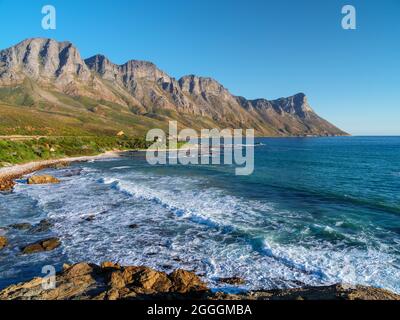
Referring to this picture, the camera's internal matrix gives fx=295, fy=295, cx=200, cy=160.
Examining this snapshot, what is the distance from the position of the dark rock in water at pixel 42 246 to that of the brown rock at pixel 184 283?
33.2ft

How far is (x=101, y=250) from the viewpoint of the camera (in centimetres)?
1872

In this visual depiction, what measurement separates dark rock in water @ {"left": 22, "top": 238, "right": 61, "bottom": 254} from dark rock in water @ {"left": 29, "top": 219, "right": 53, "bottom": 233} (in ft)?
9.24

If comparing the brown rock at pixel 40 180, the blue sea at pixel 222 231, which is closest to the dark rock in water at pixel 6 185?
the blue sea at pixel 222 231

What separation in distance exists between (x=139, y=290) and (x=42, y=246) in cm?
1074

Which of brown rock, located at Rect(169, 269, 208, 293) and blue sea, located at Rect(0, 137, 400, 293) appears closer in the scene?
brown rock, located at Rect(169, 269, 208, 293)

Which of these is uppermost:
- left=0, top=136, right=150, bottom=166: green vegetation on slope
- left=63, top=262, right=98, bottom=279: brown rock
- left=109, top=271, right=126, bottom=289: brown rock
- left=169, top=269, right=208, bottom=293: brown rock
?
left=0, top=136, right=150, bottom=166: green vegetation on slope

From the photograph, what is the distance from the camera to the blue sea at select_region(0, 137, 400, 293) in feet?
52.1

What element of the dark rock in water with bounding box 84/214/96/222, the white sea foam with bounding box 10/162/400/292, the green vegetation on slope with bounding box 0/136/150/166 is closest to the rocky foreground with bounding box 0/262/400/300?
the white sea foam with bounding box 10/162/400/292

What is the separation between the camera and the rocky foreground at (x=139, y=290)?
10492 millimetres

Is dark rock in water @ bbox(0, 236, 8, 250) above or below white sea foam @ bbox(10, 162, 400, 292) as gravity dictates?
above

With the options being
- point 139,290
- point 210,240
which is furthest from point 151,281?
point 210,240

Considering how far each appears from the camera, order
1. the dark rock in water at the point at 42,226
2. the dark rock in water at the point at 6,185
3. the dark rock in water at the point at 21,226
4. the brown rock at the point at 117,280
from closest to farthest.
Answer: the brown rock at the point at 117,280, the dark rock in water at the point at 42,226, the dark rock in water at the point at 21,226, the dark rock in water at the point at 6,185

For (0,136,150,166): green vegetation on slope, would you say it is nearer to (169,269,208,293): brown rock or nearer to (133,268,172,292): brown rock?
(133,268,172,292): brown rock

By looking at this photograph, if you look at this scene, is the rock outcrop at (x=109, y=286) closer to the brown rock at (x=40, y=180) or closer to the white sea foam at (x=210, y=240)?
the white sea foam at (x=210, y=240)
